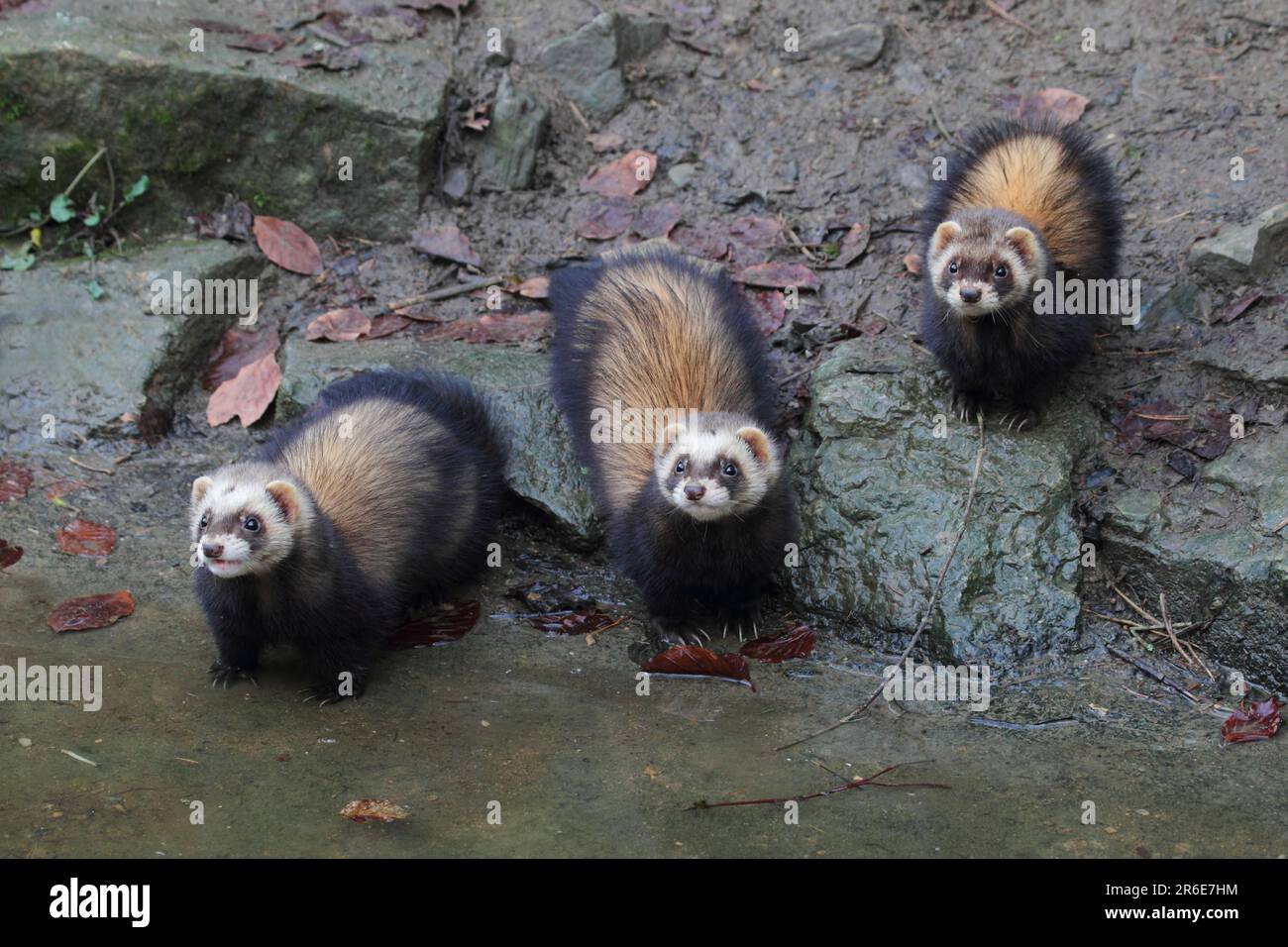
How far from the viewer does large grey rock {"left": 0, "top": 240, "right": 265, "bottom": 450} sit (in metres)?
7.83

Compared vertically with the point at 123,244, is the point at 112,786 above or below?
below

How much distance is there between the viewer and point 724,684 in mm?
6105

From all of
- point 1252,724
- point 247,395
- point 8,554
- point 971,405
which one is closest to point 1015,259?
point 971,405

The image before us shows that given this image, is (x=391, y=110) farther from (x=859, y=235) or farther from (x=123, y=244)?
(x=859, y=235)

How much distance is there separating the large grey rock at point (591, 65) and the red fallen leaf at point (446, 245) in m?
1.39

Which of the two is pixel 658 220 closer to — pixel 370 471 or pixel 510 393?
pixel 510 393

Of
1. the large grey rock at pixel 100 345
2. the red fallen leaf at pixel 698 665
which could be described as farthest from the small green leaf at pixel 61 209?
the red fallen leaf at pixel 698 665

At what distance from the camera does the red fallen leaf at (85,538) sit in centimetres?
684

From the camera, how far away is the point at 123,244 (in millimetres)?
8523

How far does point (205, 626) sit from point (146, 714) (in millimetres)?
922

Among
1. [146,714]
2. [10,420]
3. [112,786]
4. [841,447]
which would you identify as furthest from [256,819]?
[10,420]

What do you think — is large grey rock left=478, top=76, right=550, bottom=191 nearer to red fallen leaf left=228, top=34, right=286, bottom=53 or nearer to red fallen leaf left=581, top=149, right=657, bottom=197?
red fallen leaf left=581, top=149, right=657, bottom=197

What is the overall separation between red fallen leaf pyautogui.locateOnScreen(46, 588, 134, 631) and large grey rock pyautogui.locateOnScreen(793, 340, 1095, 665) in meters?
3.30

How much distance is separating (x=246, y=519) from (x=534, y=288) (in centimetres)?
331
